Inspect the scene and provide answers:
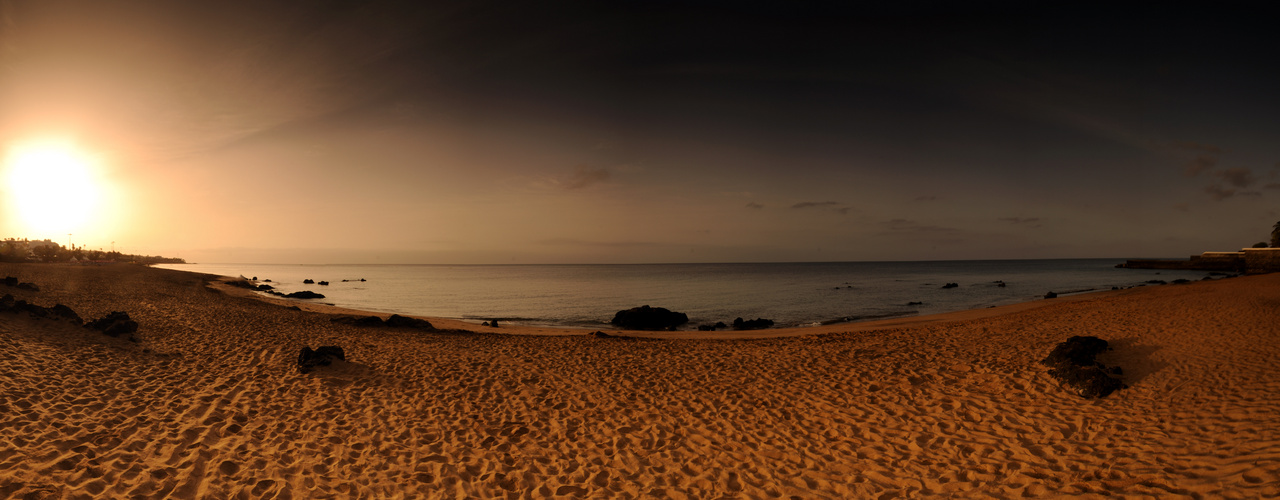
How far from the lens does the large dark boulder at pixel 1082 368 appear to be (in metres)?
10.4

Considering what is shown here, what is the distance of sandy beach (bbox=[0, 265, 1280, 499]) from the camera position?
23.6 feet

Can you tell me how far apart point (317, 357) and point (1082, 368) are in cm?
1940

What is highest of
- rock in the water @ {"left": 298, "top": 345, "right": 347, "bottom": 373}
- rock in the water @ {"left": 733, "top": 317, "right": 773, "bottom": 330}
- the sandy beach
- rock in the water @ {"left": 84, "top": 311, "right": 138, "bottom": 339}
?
rock in the water @ {"left": 84, "top": 311, "right": 138, "bottom": 339}

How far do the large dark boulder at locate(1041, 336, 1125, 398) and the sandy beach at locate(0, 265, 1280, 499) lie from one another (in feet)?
0.92

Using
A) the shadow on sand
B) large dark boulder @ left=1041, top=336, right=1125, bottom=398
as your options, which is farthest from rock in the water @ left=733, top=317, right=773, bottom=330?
large dark boulder @ left=1041, top=336, right=1125, bottom=398

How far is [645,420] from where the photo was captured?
33.3ft

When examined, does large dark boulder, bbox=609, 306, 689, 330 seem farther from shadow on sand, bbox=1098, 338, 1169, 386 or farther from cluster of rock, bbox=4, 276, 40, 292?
cluster of rock, bbox=4, 276, 40, 292

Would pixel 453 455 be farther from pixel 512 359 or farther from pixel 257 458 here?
pixel 512 359

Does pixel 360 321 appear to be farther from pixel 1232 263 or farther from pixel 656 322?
pixel 1232 263

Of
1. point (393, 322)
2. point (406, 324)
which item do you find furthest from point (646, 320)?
point (393, 322)

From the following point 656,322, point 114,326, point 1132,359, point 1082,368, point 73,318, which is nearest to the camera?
point 1082,368

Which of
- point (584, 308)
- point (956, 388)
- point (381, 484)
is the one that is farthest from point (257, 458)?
point (584, 308)

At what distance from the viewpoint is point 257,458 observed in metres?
7.87

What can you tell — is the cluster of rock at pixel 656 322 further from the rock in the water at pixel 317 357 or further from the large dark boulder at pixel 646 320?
the rock in the water at pixel 317 357
